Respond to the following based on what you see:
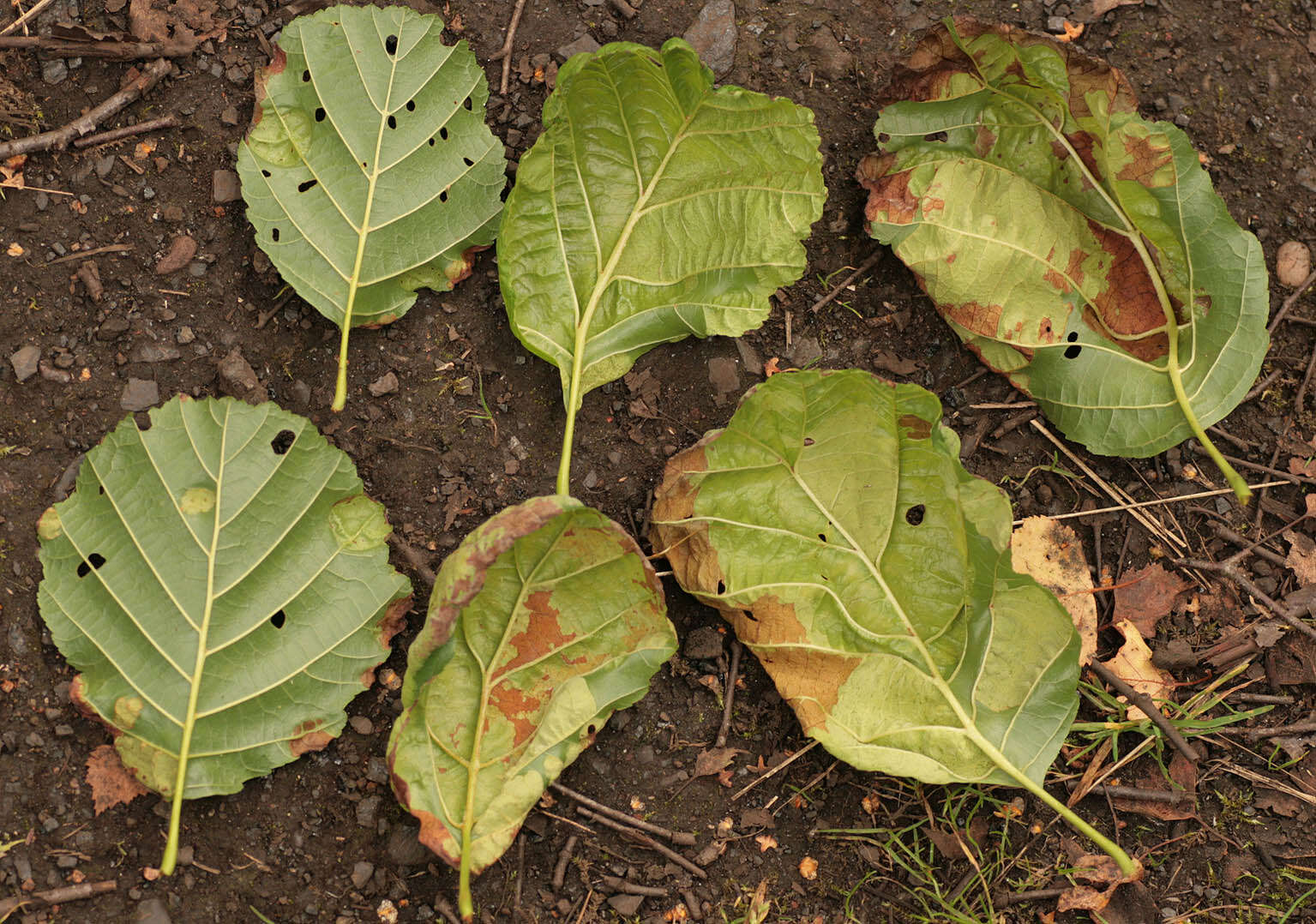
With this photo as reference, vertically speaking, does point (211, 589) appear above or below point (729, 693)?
above

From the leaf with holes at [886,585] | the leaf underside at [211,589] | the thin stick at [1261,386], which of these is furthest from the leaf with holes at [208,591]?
the thin stick at [1261,386]

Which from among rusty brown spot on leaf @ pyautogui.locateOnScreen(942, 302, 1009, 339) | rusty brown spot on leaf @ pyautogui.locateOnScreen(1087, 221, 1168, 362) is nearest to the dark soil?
rusty brown spot on leaf @ pyautogui.locateOnScreen(942, 302, 1009, 339)

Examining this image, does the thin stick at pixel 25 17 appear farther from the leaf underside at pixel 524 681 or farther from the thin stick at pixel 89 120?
the leaf underside at pixel 524 681

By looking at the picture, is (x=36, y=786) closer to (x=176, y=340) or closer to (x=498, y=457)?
(x=176, y=340)

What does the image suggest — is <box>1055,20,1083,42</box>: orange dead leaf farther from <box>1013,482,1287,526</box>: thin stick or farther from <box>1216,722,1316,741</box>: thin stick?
<box>1216,722,1316,741</box>: thin stick

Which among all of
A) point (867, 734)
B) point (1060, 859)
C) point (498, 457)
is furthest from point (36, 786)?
point (1060, 859)

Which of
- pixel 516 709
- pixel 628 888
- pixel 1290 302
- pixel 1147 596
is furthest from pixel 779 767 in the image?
pixel 1290 302

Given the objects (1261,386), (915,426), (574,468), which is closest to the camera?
(915,426)

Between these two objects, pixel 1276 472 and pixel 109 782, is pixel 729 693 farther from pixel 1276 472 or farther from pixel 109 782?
pixel 1276 472
